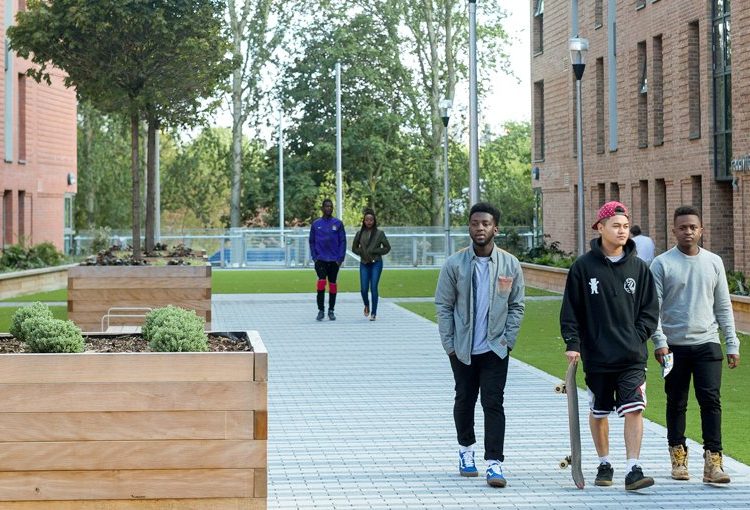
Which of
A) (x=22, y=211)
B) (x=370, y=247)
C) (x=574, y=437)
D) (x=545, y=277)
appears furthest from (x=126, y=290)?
(x=22, y=211)

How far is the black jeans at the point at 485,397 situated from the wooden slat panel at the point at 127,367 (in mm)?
2112

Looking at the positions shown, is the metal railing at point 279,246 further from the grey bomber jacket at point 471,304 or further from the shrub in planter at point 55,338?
the shrub in planter at point 55,338

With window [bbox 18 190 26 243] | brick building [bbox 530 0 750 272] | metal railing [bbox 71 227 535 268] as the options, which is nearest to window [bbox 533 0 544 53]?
brick building [bbox 530 0 750 272]

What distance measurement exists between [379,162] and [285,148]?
4.39 m

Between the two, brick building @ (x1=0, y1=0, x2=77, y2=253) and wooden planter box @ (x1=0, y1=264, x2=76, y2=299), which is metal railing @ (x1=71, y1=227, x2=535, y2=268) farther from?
wooden planter box @ (x1=0, y1=264, x2=76, y2=299)

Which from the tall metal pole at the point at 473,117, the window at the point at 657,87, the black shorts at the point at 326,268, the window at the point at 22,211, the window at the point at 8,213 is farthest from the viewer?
the window at the point at 22,211

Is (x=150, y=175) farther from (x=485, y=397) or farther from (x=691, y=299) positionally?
(x=691, y=299)

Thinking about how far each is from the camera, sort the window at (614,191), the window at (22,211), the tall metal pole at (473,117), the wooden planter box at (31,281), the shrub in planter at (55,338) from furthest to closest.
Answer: the window at (22,211), the window at (614,191), the wooden planter box at (31,281), the tall metal pole at (473,117), the shrub in planter at (55,338)

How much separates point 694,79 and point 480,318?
72.8ft

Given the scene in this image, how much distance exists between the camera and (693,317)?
9.29 metres

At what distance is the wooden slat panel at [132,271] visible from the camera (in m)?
19.8

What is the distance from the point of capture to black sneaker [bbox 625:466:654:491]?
28.8 ft

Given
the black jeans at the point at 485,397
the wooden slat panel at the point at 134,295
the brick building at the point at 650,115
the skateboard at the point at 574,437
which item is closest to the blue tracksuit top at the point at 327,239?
the wooden slat panel at the point at 134,295

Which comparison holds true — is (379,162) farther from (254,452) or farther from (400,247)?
(254,452)
